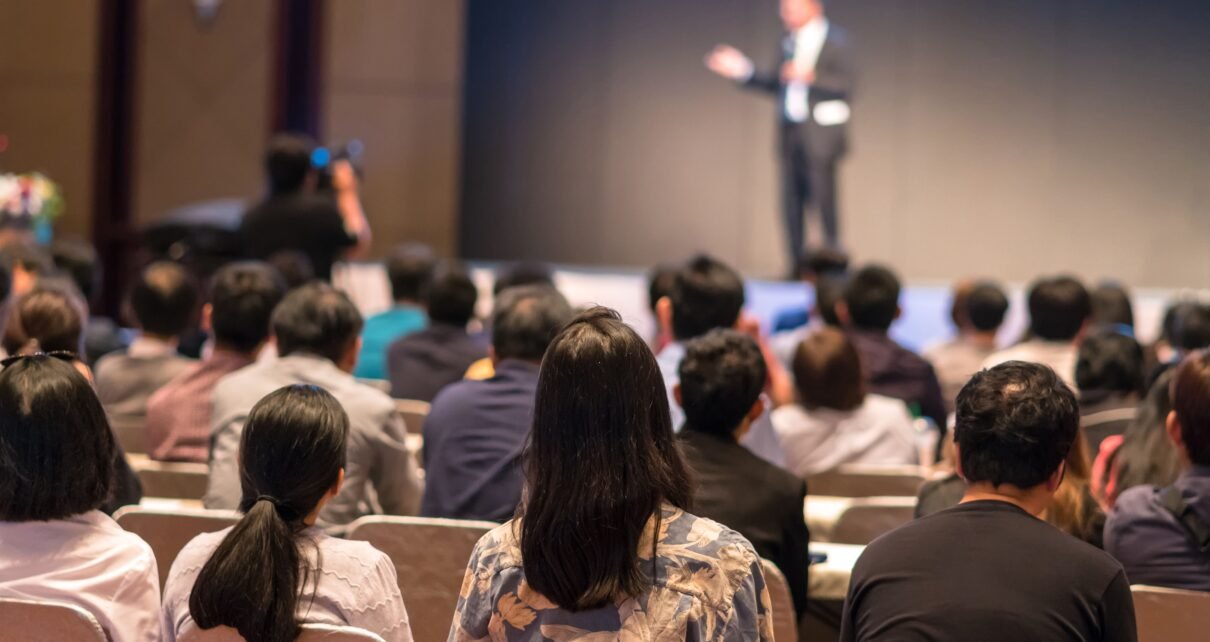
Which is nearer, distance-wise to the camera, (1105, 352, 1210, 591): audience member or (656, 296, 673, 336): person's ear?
(1105, 352, 1210, 591): audience member

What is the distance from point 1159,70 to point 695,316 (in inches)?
311

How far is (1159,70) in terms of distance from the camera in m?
10.8

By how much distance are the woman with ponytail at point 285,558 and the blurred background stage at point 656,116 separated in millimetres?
9030

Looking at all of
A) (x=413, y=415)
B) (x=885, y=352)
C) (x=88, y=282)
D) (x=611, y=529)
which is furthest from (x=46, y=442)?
(x=88, y=282)

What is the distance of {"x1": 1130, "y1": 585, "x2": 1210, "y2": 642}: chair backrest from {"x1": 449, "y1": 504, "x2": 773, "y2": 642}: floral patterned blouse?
0.83 meters

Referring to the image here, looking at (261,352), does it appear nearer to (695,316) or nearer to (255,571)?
(695,316)

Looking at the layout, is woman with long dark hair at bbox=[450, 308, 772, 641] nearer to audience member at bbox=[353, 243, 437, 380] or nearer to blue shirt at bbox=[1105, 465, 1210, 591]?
blue shirt at bbox=[1105, 465, 1210, 591]

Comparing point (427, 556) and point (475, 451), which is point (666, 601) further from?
point (475, 451)

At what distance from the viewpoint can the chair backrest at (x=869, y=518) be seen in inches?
126

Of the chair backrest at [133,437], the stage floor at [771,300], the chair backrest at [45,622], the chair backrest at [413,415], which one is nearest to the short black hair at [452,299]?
the chair backrest at [413,415]

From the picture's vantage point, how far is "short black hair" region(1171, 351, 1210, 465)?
8.77 feet

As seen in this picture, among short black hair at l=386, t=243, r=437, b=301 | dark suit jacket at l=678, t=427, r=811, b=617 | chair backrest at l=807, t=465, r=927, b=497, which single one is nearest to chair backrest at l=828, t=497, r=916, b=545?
chair backrest at l=807, t=465, r=927, b=497

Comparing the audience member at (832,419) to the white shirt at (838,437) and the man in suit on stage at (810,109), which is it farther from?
the man in suit on stage at (810,109)

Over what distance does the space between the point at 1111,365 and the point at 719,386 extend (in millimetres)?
1815
